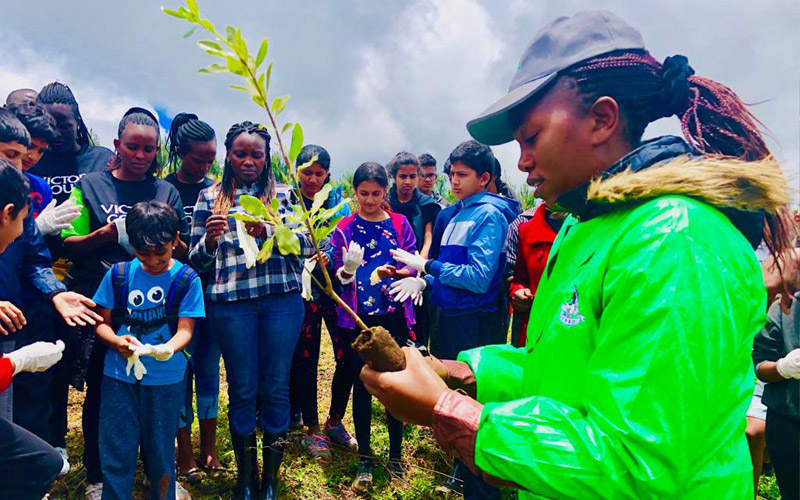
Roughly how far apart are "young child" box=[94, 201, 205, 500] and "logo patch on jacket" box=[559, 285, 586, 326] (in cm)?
200

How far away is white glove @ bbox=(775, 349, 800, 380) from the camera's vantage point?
2271mm

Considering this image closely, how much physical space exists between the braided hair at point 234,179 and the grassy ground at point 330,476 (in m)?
1.78

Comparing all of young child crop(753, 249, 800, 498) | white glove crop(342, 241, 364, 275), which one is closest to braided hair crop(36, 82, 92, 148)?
white glove crop(342, 241, 364, 275)

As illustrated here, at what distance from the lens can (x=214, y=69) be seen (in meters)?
0.98

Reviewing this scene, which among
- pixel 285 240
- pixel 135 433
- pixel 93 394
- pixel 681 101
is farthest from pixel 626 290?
pixel 93 394

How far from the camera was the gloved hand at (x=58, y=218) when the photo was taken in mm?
2676

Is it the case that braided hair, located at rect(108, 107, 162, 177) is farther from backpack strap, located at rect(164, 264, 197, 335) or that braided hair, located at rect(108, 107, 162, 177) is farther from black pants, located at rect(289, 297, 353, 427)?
black pants, located at rect(289, 297, 353, 427)

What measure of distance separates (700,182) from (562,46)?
0.42 meters

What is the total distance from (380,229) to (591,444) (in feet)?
8.94

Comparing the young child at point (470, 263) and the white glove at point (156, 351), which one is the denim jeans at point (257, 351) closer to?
the white glove at point (156, 351)

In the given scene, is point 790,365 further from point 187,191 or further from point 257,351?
point 187,191

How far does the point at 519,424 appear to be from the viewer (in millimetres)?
815

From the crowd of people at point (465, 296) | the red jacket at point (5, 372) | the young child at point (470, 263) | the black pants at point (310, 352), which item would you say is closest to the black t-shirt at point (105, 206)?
the crowd of people at point (465, 296)

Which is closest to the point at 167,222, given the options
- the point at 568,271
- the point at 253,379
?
the point at 253,379
